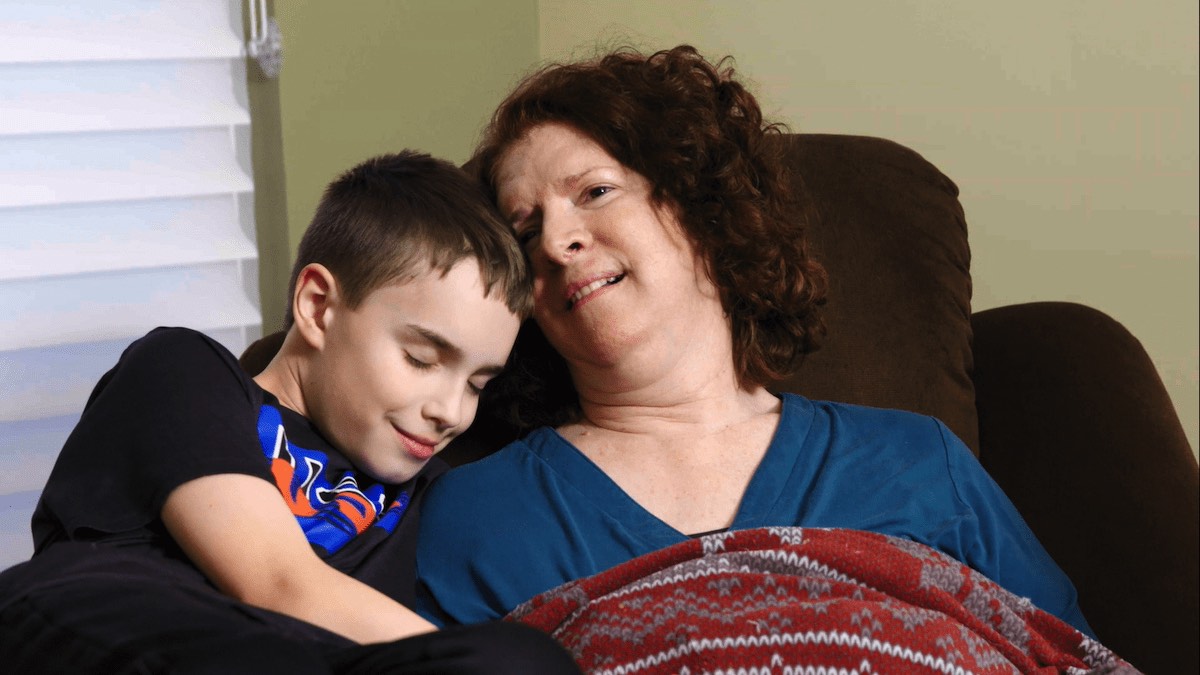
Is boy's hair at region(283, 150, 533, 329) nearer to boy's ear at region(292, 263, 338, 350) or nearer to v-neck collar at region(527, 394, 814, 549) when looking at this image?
boy's ear at region(292, 263, 338, 350)

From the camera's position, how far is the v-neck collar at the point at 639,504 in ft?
4.40

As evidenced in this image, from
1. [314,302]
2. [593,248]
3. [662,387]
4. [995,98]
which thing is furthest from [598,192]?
[995,98]

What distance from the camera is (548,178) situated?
1431 millimetres

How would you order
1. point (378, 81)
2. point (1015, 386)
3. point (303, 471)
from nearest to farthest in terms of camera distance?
point (303, 471) → point (1015, 386) → point (378, 81)

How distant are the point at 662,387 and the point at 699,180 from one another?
24 cm

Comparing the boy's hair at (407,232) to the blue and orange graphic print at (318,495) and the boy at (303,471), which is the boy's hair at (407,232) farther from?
the blue and orange graphic print at (318,495)

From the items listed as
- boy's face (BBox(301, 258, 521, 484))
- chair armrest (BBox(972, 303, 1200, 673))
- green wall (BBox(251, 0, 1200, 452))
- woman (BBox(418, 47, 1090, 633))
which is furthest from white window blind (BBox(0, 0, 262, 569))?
chair armrest (BBox(972, 303, 1200, 673))

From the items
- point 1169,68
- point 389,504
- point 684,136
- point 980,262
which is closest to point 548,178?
point 684,136

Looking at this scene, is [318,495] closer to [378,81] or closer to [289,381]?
[289,381]

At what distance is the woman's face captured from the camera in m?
1.39

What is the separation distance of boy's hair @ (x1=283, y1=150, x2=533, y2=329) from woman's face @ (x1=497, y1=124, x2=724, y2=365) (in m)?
0.05

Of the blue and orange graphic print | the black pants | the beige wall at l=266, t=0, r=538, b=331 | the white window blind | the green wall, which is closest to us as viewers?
the black pants

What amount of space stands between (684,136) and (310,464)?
57cm

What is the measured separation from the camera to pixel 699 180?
148cm
